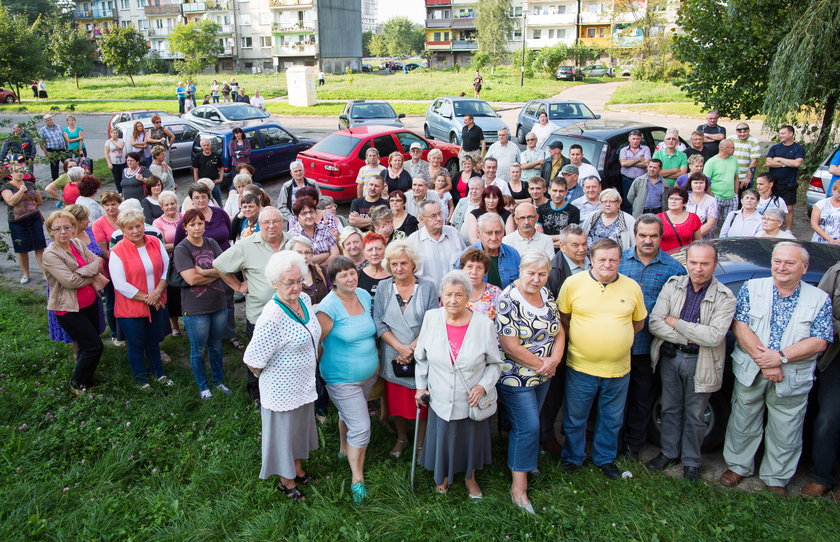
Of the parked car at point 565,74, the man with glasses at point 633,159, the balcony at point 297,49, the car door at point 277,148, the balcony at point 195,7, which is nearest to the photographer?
the man with glasses at point 633,159

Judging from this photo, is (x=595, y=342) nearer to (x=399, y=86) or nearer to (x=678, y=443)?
(x=678, y=443)

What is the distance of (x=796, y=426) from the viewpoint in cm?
432

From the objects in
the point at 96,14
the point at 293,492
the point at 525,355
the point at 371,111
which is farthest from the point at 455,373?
the point at 96,14

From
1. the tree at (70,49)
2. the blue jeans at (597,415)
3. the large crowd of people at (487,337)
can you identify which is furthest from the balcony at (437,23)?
the blue jeans at (597,415)

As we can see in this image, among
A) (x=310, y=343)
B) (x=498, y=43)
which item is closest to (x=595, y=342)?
(x=310, y=343)

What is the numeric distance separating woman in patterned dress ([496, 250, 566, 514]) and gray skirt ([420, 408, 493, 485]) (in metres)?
0.25

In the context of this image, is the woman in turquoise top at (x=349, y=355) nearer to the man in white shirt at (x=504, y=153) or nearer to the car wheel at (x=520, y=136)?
the man in white shirt at (x=504, y=153)

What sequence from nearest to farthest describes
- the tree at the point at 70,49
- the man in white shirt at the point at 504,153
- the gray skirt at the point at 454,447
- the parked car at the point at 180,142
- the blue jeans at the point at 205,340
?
the gray skirt at the point at 454,447, the blue jeans at the point at 205,340, the man in white shirt at the point at 504,153, the parked car at the point at 180,142, the tree at the point at 70,49

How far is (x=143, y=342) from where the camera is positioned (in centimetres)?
582

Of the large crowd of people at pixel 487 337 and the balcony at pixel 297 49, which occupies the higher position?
the balcony at pixel 297 49

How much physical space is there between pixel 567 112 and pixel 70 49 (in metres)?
45.2

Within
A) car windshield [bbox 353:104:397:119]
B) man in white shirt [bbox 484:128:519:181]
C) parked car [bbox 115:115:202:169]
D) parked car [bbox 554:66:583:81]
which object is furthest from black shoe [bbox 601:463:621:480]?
parked car [bbox 554:66:583:81]

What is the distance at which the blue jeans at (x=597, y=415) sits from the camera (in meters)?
4.48

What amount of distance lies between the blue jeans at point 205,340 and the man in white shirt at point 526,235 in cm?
287
